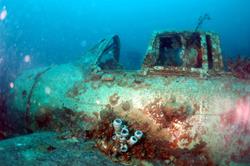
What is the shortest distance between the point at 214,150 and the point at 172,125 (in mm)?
729

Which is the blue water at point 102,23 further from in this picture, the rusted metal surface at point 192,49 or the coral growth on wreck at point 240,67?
the coral growth on wreck at point 240,67

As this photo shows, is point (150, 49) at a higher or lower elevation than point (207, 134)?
higher

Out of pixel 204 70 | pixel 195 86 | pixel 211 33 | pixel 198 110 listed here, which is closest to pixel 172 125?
pixel 198 110

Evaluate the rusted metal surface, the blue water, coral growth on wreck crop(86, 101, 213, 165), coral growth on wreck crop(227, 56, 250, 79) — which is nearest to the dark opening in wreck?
the rusted metal surface

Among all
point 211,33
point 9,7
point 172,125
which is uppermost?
point 9,7

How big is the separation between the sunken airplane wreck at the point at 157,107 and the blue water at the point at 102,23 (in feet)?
34.6

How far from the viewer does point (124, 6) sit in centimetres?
10506

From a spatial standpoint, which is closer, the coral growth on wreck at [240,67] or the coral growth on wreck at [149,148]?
the coral growth on wreck at [149,148]

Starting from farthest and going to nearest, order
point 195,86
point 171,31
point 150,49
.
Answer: point 171,31, point 150,49, point 195,86

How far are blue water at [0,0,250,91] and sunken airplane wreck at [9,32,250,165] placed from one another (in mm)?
10543

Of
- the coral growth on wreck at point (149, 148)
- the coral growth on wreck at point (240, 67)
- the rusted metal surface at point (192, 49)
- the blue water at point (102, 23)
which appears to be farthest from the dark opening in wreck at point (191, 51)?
the blue water at point (102, 23)

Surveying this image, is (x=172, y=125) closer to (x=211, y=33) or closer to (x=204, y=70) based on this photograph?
(x=204, y=70)

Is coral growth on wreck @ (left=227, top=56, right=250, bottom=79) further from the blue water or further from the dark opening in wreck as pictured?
the blue water

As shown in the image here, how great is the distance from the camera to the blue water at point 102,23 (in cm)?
3597
